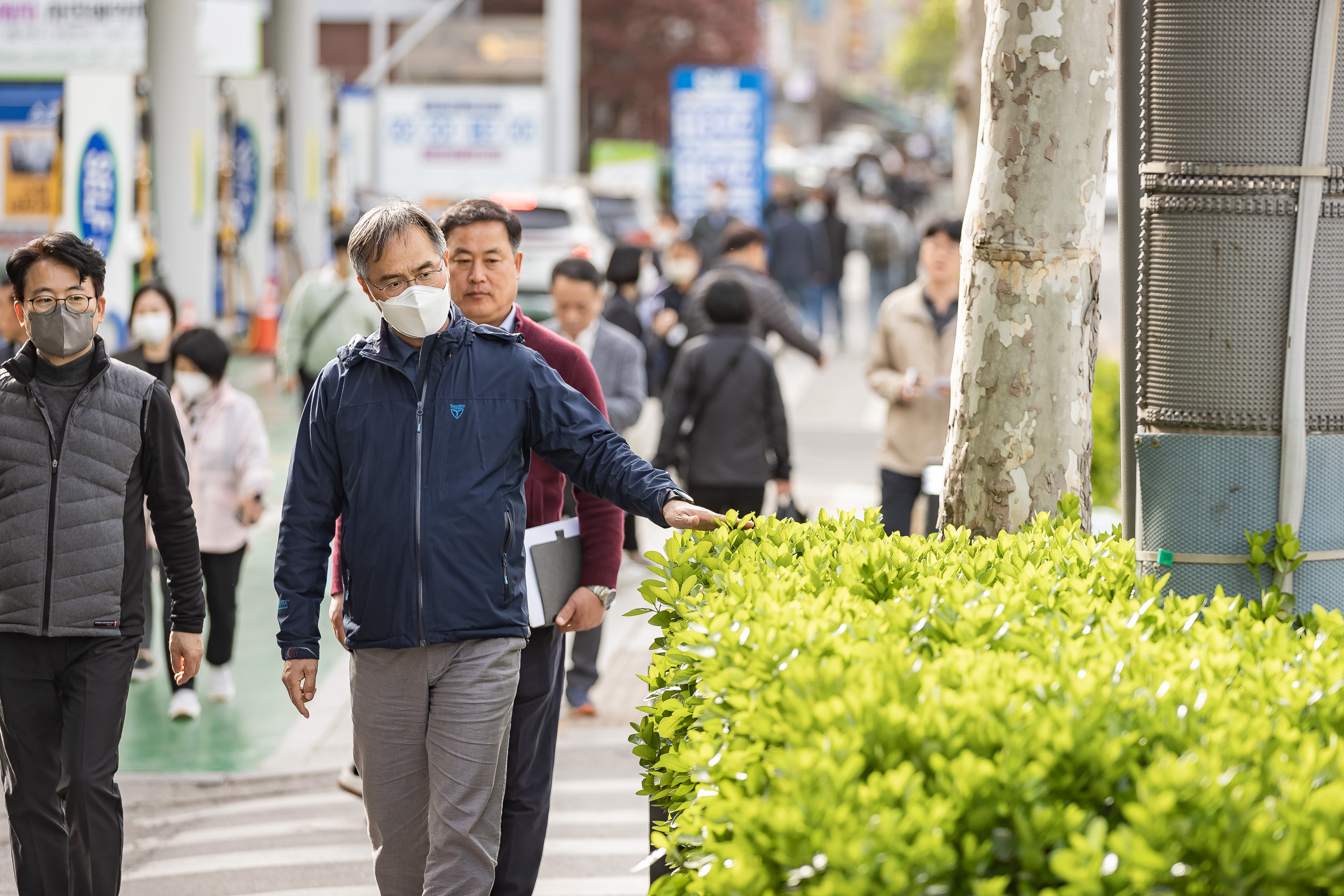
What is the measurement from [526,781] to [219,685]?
3.56 metres

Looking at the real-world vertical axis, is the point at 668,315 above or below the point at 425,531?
above

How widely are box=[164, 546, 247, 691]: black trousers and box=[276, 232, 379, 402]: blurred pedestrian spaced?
2.55 m

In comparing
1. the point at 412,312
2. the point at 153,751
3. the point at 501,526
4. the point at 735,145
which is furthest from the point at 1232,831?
the point at 735,145

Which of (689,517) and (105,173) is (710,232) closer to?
(105,173)

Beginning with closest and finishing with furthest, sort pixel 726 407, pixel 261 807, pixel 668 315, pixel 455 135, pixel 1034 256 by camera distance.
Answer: pixel 1034 256
pixel 261 807
pixel 726 407
pixel 668 315
pixel 455 135

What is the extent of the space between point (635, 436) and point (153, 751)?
7.92 metres

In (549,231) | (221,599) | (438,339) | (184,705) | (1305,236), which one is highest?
(549,231)

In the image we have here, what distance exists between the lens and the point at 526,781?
15.6ft

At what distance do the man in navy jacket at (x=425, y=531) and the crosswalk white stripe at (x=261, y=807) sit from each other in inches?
93.1

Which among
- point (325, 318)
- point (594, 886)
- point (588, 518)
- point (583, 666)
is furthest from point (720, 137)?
point (588, 518)

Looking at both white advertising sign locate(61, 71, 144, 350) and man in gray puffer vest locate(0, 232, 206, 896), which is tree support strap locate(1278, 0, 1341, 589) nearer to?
man in gray puffer vest locate(0, 232, 206, 896)

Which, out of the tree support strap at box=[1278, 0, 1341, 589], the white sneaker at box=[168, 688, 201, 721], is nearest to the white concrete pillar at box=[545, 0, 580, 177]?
the white sneaker at box=[168, 688, 201, 721]

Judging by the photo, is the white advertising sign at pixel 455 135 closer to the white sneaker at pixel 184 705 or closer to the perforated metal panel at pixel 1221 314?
the white sneaker at pixel 184 705

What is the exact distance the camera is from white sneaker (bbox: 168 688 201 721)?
7516 millimetres
